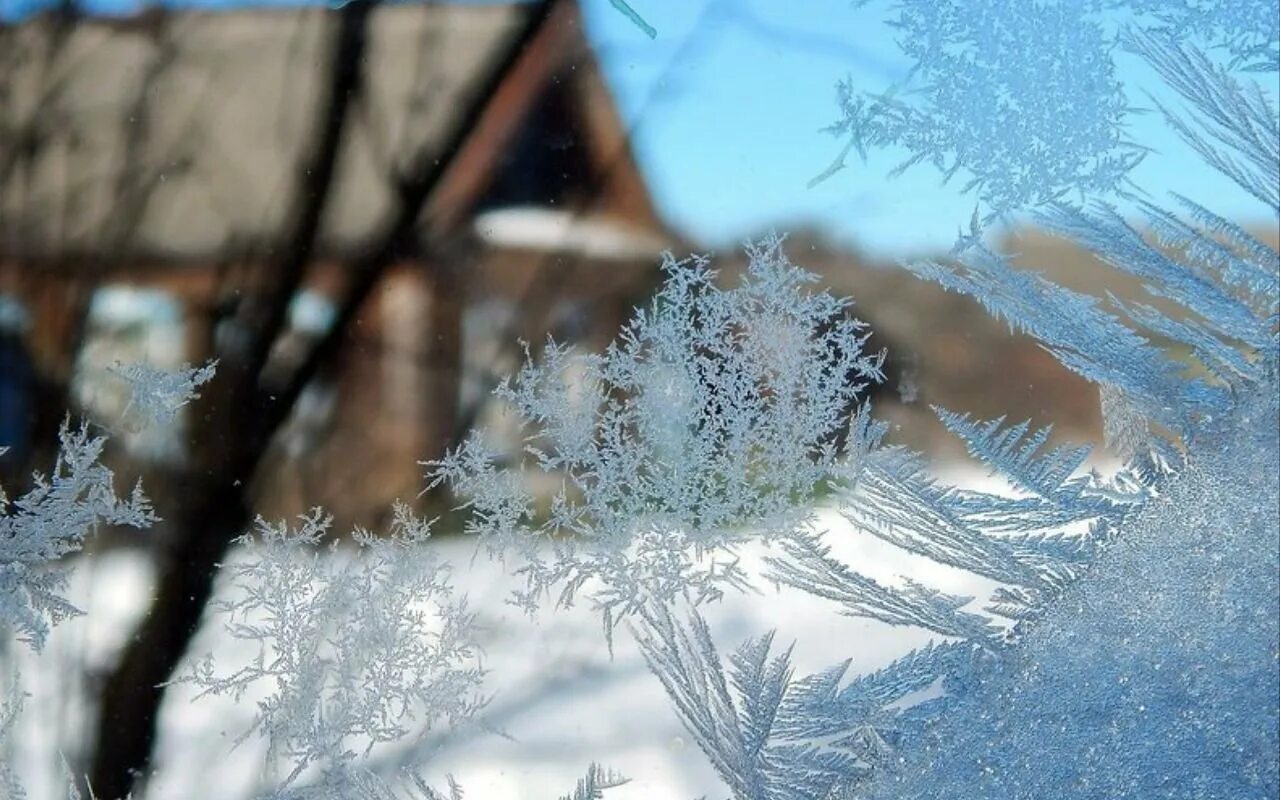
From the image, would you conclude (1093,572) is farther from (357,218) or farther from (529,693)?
(357,218)

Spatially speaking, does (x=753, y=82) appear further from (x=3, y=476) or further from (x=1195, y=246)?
(x=3, y=476)

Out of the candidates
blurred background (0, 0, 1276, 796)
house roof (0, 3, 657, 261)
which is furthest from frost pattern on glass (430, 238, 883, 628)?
house roof (0, 3, 657, 261)

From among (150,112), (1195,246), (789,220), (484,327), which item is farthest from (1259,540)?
(150,112)

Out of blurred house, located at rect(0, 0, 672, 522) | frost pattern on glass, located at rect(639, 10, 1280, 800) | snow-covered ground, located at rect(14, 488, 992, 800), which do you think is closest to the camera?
frost pattern on glass, located at rect(639, 10, 1280, 800)

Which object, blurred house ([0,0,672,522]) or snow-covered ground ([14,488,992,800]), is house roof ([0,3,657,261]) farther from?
snow-covered ground ([14,488,992,800])

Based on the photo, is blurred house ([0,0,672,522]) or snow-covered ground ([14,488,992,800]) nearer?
snow-covered ground ([14,488,992,800])

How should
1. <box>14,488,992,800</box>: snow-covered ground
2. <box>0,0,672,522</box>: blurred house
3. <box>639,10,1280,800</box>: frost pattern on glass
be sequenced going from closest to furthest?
<box>639,10,1280,800</box>: frost pattern on glass → <box>14,488,992,800</box>: snow-covered ground → <box>0,0,672,522</box>: blurred house

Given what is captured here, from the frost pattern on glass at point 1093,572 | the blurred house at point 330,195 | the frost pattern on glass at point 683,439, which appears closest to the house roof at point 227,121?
the blurred house at point 330,195
